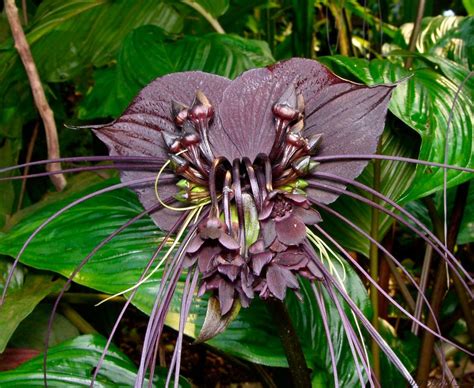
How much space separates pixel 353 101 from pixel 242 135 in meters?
0.11

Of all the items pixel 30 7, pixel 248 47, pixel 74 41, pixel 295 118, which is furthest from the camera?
pixel 30 7

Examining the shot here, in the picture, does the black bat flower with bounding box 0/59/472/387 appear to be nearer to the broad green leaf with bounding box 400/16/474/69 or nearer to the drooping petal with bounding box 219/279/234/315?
the drooping petal with bounding box 219/279/234/315

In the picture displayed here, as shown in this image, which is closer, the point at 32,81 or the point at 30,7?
the point at 32,81

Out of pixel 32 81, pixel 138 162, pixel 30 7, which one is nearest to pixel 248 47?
pixel 32 81

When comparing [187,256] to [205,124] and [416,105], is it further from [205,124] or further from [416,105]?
[416,105]

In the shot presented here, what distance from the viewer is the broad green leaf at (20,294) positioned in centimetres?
83

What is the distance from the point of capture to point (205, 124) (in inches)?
19.7

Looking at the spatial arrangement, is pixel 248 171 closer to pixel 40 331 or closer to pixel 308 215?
pixel 308 215

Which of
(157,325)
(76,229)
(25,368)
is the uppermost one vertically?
(157,325)

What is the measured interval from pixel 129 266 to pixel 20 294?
0.23m

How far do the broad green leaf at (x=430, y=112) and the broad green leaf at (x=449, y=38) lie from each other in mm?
238

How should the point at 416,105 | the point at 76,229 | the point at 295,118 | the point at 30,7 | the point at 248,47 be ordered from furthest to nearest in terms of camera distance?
the point at 30,7 → the point at 248,47 → the point at 76,229 → the point at 416,105 → the point at 295,118

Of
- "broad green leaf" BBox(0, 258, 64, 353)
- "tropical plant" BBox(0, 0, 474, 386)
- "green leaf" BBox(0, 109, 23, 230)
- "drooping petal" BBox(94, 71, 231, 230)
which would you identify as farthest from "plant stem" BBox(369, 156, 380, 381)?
"green leaf" BBox(0, 109, 23, 230)

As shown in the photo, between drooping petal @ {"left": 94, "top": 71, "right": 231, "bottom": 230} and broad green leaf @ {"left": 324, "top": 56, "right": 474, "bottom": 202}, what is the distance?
0.85 ft
